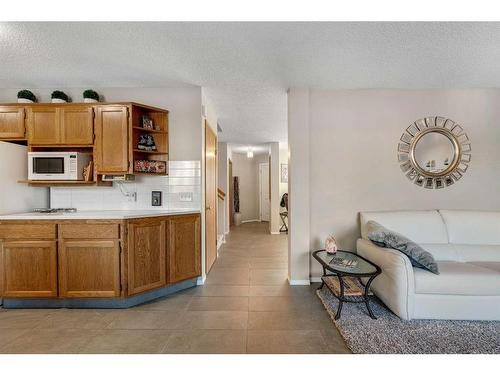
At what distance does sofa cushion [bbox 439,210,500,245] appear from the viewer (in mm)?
2746

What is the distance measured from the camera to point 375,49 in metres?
2.23

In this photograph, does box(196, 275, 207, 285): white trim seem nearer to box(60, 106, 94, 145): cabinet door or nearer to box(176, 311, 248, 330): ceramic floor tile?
box(176, 311, 248, 330): ceramic floor tile

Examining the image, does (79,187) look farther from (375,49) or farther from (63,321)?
(375,49)

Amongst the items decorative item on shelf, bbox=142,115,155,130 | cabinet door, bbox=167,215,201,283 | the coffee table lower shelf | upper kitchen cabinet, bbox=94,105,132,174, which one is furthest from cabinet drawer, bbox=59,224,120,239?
the coffee table lower shelf

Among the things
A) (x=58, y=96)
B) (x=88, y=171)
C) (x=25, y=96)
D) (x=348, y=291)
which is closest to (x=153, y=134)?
(x=88, y=171)

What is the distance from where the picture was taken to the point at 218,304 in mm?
2537

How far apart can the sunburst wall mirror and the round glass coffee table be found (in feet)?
4.81

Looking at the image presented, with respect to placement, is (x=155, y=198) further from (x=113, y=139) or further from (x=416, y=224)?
(x=416, y=224)

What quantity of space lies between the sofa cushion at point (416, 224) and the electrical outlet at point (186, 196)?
213cm

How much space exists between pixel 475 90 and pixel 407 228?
202 cm

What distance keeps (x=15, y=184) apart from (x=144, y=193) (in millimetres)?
1309

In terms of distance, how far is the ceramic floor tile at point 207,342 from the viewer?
1.81 m

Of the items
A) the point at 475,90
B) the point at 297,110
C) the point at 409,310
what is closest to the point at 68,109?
the point at 297,110

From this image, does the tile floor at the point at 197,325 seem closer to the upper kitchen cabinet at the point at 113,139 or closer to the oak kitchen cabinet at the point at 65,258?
the oak kitchen cabinet at the point at 65,258
